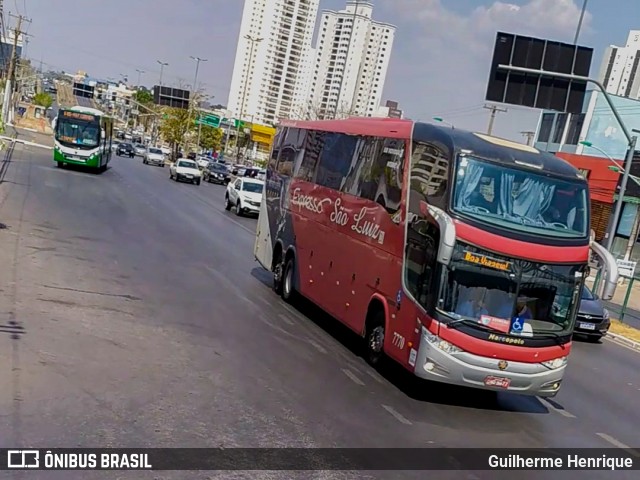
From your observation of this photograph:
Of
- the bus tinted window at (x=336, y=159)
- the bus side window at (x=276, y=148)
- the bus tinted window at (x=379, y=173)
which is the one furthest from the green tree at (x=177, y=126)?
the bus tinted window at (x=379, y=173)

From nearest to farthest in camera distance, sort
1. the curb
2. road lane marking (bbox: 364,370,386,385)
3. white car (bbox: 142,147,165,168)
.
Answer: road lane marking (bbox: 364,370,386,385) < the curb < white car (bbox: 142,147,165,168)

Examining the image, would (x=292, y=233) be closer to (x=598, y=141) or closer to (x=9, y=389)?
(x=9, y=389)

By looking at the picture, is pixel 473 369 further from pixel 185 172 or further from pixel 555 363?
pixel 185 172

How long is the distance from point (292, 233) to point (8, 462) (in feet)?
33.8

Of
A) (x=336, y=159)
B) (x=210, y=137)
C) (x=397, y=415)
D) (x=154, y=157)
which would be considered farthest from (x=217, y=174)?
(x=210, y=137)

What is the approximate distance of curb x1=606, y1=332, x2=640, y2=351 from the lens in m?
20.5

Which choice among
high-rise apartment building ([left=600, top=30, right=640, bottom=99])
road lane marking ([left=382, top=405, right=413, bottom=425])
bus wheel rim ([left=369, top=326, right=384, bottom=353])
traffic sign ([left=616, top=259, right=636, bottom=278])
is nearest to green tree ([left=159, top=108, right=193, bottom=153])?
high-rise apartment building ([left=600, top=30, right=640, bottom=99])

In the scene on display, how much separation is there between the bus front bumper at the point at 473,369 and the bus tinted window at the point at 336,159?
4.65 meters

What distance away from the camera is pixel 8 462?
5809 millimetres

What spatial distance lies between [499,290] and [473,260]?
55 centimetres

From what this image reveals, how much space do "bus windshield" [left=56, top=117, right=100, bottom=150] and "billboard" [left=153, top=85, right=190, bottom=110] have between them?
142 feet

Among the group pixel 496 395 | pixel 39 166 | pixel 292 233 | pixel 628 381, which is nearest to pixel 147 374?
pixel 496 395

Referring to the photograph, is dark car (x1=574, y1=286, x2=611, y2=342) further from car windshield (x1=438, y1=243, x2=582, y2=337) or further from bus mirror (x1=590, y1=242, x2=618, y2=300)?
car windshield (x1=438, y1=243, x2=582, y2=337)

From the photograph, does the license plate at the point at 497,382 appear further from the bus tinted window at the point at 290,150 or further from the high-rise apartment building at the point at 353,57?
the high-rise apartment building at the point at 353,57
